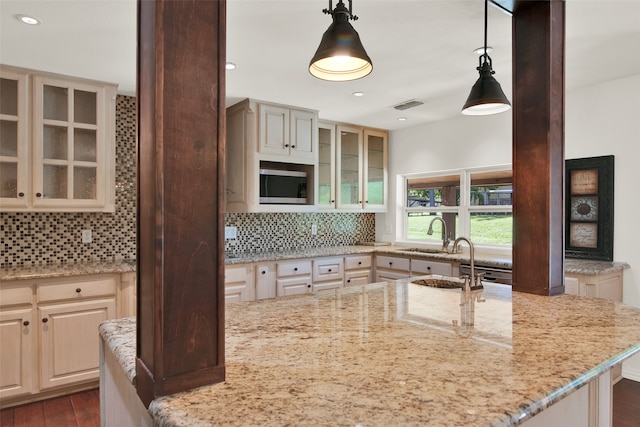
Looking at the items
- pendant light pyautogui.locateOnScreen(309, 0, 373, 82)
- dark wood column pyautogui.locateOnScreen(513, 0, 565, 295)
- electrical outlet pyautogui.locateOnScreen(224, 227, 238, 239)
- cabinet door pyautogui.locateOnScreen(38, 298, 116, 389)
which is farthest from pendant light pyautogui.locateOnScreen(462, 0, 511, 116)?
cabinet door pyautogui.locateOnScreen(38, 298, 116, 389)

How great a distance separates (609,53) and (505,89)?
0.87m

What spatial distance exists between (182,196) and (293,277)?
3130mm

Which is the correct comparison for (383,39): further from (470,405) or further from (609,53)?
(470,405)

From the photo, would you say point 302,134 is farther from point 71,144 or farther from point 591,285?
point 591,285

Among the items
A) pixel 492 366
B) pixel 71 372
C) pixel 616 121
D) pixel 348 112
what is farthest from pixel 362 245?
pixel 492 366

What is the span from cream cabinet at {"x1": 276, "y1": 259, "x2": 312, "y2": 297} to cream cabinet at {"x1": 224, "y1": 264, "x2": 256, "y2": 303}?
0.28 metres

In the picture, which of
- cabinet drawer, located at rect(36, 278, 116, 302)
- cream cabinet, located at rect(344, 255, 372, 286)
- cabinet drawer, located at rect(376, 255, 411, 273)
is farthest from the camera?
cream cabinet, located at rect(344, 255, 372, 286)

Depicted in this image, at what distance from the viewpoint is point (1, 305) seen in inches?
103

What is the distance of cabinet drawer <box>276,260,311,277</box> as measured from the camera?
3878 millimetres

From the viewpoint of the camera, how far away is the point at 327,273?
13.7ft

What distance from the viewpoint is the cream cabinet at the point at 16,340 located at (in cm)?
264

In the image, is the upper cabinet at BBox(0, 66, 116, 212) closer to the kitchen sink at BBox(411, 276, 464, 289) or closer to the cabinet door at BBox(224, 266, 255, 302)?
the cabinet door at BBox(224, 266, 255, 302)

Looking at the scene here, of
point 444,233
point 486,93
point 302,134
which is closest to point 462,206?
point 444,233

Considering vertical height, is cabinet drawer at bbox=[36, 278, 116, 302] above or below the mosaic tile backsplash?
below
